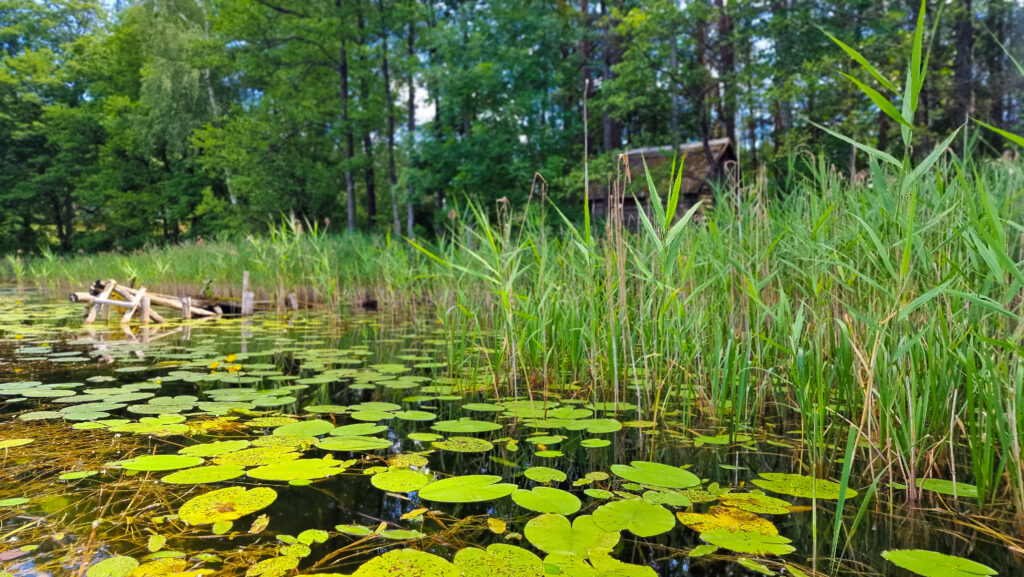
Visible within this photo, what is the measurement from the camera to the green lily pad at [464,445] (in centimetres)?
189

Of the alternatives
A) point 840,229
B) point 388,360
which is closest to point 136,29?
point 388,360

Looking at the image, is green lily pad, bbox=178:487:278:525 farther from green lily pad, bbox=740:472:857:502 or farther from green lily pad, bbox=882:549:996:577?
green lily pad, bbox=882:549:996:577

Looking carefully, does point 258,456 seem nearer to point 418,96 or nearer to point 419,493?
point 419,493

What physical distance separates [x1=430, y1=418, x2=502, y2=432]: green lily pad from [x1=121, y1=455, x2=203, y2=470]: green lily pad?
84cm

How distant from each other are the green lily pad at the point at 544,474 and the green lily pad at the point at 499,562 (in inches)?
15.9

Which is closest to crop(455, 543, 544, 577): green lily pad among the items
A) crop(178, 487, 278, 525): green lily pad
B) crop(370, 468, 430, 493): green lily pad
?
crop(370, 468, 430, 493): green lily pad

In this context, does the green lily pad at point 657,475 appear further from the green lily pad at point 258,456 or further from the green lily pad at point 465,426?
the green lily pad at point 258,456

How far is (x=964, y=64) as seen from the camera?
10.3 meters

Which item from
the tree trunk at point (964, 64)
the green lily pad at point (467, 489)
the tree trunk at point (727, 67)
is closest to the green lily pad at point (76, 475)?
the green lily pad at point (467, 489)

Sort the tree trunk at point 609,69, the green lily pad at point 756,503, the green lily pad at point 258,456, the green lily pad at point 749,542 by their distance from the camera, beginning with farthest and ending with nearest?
1. the tree trunk at point 609,69
2. the green lily pad at point 258,456
3. the green lily pad at point 756,503
4. the green lily pad at point 749,542

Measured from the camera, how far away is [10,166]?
20.4m

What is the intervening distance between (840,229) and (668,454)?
1580mm

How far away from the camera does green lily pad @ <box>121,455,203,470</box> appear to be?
5.37 ft

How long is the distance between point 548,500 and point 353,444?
80 centimetres
